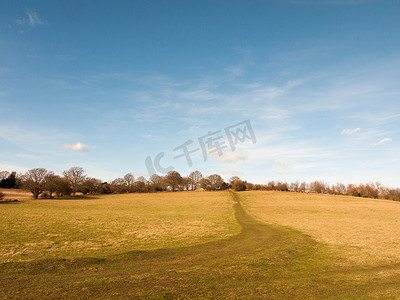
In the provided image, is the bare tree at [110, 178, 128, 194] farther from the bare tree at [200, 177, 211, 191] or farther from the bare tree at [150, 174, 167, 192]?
the bare tree at [200, 177, 211, 191]

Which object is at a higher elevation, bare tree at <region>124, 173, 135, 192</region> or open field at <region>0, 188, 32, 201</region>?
bare tree at <region>124, 173, 135, 192</region>

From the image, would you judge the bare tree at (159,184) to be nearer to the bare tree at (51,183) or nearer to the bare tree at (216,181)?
→ the bare tree at (216,181)

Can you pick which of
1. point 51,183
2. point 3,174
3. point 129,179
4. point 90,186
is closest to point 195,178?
point 129,179

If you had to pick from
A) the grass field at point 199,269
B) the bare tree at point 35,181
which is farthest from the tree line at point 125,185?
the grass field at point 199,269

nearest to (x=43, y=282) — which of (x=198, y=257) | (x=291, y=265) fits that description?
(x=198, y=257)

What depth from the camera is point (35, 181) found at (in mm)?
80312

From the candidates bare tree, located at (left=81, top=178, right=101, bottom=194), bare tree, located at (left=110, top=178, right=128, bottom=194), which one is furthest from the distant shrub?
bare tree, located at (left=110, top=178, right=128, bottom=194)

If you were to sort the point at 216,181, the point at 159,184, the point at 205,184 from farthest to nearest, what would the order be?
1. the point at 216,181
2. the point at 205,184
3. the point at 159,184

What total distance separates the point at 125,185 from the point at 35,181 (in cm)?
4681

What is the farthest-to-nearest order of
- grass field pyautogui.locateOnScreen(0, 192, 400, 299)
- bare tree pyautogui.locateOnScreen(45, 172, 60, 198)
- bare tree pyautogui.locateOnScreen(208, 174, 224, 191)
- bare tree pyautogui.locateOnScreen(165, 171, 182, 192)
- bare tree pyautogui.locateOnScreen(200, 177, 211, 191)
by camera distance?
1. bare tree pyautogui.locateOnScreen(208, 174, 224, 191)
2. bare tree pyautogui.locateOnScreen(200, 177, 211, 191)
3. bare tree pyautogui.locateOnScreen(165, 171, 182, 192)
4. bare tree pyautogui.locateOnScreen(45, 172, 60, 198)
5. grass field pyautogui.locateOnScreen(0, 192, 400, 299)

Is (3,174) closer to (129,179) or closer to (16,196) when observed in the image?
(16,196)

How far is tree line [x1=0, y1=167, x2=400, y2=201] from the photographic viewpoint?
81.6 metres

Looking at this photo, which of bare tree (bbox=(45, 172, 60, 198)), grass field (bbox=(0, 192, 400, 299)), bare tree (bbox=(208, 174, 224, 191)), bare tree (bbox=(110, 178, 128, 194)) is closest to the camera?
grass field (bbox=(0, 192, 400, 299))

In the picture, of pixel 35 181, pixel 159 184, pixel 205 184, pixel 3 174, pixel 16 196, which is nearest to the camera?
pixel 35 181
